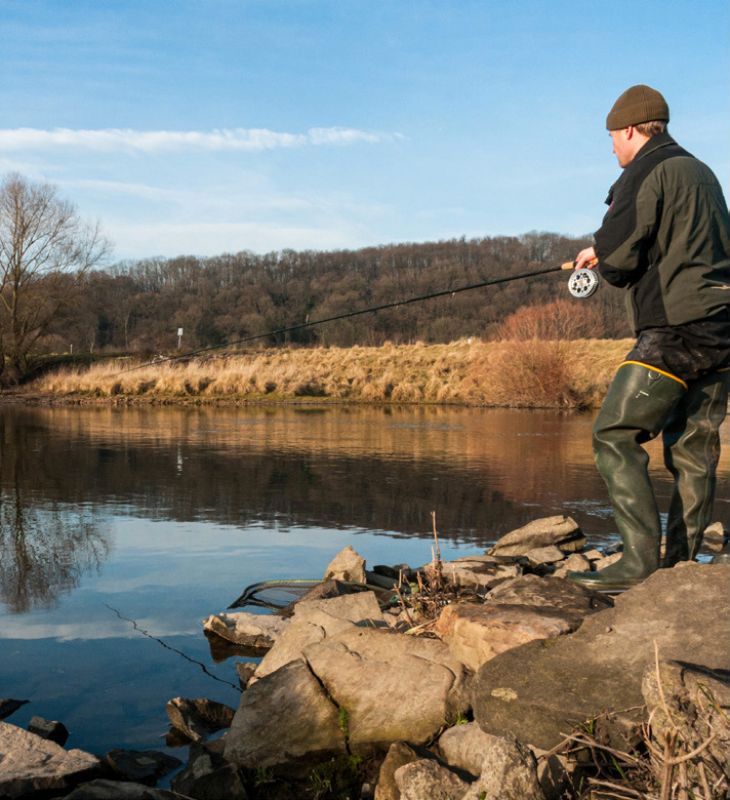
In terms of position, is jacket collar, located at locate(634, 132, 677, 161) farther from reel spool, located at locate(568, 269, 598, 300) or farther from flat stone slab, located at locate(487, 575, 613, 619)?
flat stone slab, located at locate(487, 575, 613, 619)

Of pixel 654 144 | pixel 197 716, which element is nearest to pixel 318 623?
pixel 197 716

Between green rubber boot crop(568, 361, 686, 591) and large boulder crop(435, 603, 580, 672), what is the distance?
0.77 meters

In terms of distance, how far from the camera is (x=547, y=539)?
6.95 metres

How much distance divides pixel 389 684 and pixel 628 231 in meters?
2.31

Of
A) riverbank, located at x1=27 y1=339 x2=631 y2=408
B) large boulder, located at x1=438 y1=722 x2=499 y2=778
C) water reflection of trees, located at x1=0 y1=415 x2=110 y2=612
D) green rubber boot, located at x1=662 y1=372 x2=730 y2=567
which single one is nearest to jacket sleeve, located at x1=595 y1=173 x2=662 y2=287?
green rubber boot, located at x1=662 y1=372 x2=730 y2=567

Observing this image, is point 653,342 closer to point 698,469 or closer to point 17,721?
point 698,469

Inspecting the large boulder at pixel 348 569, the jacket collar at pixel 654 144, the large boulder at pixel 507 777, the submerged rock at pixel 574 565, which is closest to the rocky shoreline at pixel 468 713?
the large boulder at pixel 507 777

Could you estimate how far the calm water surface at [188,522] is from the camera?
15.4 ft

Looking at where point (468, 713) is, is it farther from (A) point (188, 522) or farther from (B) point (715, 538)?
(A) point (188, 522)

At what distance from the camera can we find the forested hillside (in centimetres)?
6412

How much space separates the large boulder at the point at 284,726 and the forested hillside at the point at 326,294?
43070 millimetres

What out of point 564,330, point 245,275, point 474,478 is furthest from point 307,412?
point 245,275

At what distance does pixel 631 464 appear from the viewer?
445cm

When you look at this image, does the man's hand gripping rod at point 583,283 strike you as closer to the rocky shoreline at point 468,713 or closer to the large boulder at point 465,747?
the rocky shoreline at point 468,713
